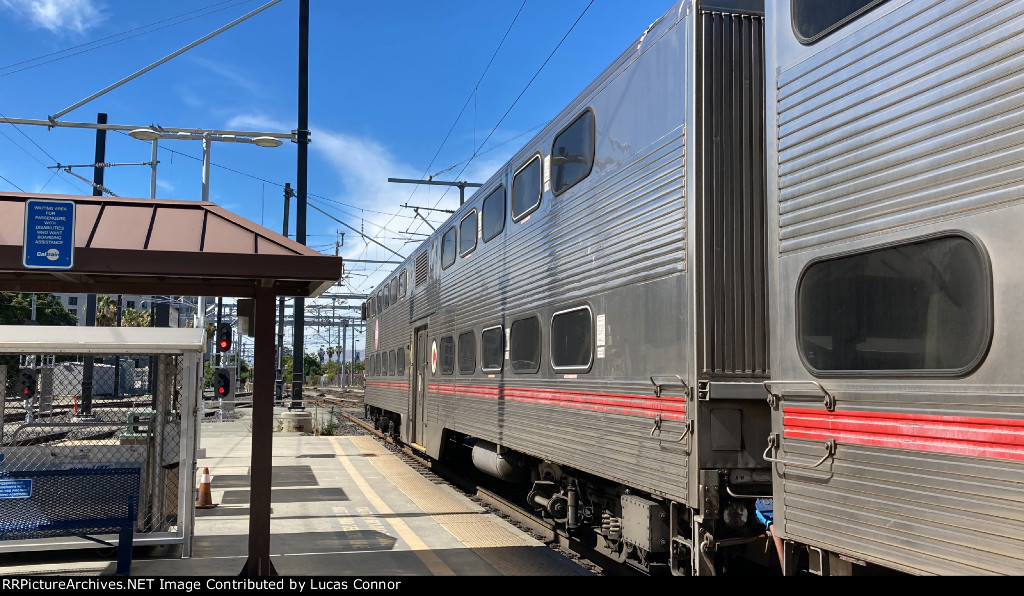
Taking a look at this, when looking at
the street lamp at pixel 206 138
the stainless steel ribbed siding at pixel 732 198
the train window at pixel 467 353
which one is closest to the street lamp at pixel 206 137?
the street lamp at pixel 206 138

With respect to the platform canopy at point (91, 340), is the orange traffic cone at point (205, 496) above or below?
below

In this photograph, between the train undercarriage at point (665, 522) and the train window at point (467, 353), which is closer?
the train undercarriage at point (665, 522)

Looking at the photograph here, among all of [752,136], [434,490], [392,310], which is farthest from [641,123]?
[392,310]

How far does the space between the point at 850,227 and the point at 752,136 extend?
1.75 metres

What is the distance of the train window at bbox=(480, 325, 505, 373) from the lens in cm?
960

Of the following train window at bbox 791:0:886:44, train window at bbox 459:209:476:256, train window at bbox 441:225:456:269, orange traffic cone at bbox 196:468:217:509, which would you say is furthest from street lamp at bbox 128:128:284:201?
train window at bbox 791:0:886:44

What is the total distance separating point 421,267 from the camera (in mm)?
15500

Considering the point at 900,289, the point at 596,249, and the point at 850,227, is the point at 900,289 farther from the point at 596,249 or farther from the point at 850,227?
the point at 596,249

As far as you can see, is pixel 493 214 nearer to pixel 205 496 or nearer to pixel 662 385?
pixel 205 496

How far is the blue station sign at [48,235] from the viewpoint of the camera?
16.8 feet

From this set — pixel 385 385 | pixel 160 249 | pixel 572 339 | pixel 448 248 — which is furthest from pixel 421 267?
pixel 160 249

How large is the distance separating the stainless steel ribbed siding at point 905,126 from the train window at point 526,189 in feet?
14.2

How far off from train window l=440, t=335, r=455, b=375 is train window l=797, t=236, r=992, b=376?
8.51 meters

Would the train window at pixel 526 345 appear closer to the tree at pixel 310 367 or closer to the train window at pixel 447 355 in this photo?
the train window at pixel 447 355
